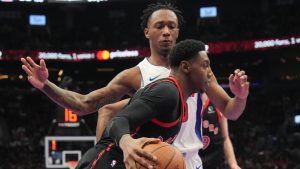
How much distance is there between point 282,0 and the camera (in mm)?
25141

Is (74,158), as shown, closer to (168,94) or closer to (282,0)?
(168,94)

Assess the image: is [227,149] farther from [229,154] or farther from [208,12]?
[208,12]

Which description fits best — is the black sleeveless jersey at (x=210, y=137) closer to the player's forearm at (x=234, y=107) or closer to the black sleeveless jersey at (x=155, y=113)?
the player's forearm at (x=234, y=107)

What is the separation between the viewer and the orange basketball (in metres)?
2.62

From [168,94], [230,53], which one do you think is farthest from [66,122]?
[230,53]

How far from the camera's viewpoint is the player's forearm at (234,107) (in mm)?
3916

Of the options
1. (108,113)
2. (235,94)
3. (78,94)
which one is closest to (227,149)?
(108,113)

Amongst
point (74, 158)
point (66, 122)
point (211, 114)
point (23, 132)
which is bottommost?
point (23, 132)

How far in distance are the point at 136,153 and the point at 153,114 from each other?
295 millimetres

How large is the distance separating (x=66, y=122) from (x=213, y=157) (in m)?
5.14

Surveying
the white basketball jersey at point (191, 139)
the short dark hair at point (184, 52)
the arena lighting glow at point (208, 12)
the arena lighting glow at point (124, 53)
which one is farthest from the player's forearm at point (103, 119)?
the arena lighting glow at point (208, 12)

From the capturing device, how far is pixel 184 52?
316 cm

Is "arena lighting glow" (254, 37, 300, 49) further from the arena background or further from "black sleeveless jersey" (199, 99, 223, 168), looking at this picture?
"black sleeveless jersey" (199, 99, 223, 168)

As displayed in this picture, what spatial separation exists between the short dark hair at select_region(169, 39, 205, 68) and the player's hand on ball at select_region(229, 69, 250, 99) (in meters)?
0.52
